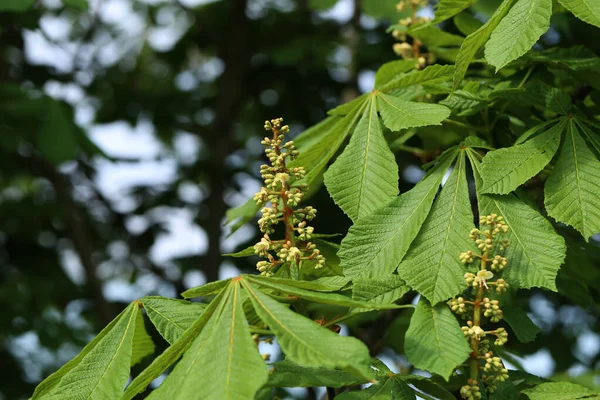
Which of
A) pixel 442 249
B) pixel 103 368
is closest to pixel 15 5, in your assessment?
pixel 103 368

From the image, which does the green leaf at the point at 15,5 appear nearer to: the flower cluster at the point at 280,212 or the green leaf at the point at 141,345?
the green leaf at the point at 141,345

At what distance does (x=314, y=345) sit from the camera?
120 cm

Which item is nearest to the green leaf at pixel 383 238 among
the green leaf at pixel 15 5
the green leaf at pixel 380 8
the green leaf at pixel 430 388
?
the green leaf at pixel 430 388

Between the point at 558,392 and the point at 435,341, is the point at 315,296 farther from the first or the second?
the point at 558,392

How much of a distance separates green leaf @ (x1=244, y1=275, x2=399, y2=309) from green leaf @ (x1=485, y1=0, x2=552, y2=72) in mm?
558

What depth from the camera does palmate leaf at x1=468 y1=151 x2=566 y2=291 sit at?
1.45 meters

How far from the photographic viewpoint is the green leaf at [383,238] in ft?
4.91

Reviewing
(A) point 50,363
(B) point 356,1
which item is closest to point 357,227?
(B) point 356,1

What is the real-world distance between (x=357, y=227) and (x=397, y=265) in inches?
4.6

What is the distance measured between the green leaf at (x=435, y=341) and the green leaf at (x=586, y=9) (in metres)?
0.66

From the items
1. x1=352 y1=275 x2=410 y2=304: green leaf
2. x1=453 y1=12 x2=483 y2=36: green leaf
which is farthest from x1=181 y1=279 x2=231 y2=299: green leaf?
x1=453 y1=12 x2=483 y2=36: green leaf

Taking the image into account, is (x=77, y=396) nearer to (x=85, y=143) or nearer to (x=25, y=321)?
(x=85, y=143)

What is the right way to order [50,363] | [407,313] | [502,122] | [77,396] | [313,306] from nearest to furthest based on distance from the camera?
[77,396]
[502,122]
[313,306]
[407,313]
[50,363]

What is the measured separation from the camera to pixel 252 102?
6426mm
